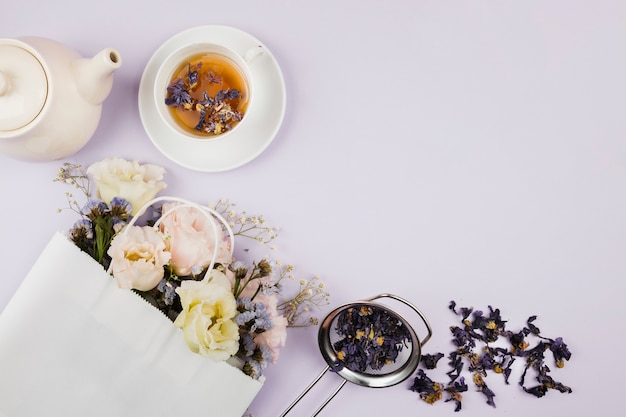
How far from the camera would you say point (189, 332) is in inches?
28.7

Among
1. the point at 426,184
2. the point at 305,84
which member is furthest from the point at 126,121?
the point at 426,184

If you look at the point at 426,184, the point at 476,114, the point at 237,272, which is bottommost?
the point at 237,272

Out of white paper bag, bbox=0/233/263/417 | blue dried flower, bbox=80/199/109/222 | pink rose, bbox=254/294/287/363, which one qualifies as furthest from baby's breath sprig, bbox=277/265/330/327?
blue dried flower, bbox=80/199/109/222

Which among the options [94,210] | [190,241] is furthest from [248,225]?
[94,210]

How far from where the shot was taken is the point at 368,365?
955mm

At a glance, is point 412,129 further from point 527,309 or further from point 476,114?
point 527,309

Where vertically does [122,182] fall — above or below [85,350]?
above

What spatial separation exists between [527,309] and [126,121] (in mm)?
872

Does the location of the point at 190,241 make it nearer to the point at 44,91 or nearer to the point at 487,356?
the point at 44,91

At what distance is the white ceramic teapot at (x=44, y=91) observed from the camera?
771mm

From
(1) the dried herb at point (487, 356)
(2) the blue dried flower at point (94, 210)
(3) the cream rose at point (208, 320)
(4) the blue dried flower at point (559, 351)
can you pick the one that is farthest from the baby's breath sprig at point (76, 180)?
(4) the blue dried flower at point (559, 351)

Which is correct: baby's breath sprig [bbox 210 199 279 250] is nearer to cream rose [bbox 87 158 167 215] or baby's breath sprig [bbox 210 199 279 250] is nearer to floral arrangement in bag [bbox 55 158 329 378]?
floral arrangement in bag [bbox 55 158 329 378]

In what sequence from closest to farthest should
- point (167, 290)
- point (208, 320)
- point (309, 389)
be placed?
point (208, 320) < point (167, 290) < point (309, 389)

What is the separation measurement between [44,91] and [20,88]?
0.03 meters
